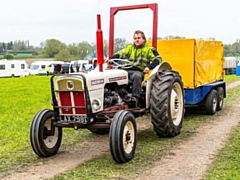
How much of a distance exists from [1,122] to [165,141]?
4.11 m

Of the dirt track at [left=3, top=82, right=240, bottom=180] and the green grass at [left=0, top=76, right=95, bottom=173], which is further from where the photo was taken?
the green grass at [left=0, top=76, right=95, bottom=173]

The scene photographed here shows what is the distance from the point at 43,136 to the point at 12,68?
39.2m

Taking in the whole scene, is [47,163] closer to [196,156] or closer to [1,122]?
[196,156]

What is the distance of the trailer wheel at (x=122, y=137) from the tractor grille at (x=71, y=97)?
1.98ft

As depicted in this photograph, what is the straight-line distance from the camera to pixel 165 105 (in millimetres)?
6918

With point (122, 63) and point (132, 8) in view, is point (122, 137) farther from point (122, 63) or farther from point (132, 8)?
point (132, 8)

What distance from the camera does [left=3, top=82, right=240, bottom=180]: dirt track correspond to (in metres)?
5.36

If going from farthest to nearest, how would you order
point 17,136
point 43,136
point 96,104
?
point 17,136 → point 43,136 → point 96,104

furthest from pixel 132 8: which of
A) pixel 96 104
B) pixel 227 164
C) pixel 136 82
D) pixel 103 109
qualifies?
pixel 227 164

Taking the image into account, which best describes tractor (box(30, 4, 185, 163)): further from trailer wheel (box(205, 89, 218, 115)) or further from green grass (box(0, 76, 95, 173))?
trailer wheel (box(205, 89, 218, 115))

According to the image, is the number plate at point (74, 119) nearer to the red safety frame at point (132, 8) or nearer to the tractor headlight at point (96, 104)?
the tractor headlight at point (96, 104)

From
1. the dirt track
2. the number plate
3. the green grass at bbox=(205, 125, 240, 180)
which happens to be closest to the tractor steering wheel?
the dirt track

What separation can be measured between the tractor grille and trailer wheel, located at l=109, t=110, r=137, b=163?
604 millimetres

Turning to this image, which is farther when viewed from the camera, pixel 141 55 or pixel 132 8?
pixel 132 8
